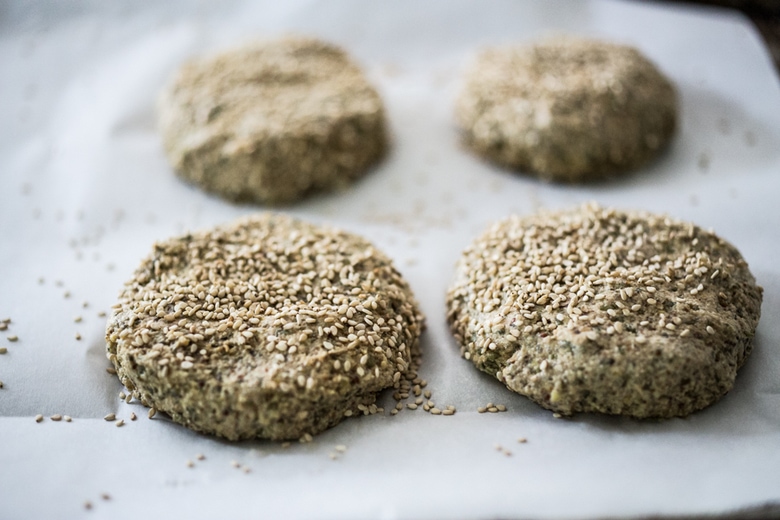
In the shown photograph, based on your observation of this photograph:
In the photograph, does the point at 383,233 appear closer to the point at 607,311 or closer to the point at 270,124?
the point at 270,124

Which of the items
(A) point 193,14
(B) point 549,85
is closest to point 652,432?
(B) point 549,85

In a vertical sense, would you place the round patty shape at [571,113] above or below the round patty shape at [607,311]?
above

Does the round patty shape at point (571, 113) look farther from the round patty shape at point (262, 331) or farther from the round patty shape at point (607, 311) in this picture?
the round patty shape at point (262, 331)

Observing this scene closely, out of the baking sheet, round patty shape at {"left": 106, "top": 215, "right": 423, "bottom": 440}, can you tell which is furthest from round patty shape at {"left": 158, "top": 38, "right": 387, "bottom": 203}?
round patty shape at {"left": 106, "top": 215, "right": 423, "bottom": 440}

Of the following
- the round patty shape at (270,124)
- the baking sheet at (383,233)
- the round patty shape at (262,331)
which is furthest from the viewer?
the round patty shape at (270,124)

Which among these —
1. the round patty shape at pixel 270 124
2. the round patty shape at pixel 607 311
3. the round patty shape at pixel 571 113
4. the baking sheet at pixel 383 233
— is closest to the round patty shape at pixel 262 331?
the baking sheet at pixel 383 233

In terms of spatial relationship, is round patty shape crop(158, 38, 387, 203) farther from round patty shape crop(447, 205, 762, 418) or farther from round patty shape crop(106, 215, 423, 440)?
round patty shape crop(447, 205, 762, 418)

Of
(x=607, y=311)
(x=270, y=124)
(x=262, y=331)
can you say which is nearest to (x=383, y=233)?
(x=270, y=124)
